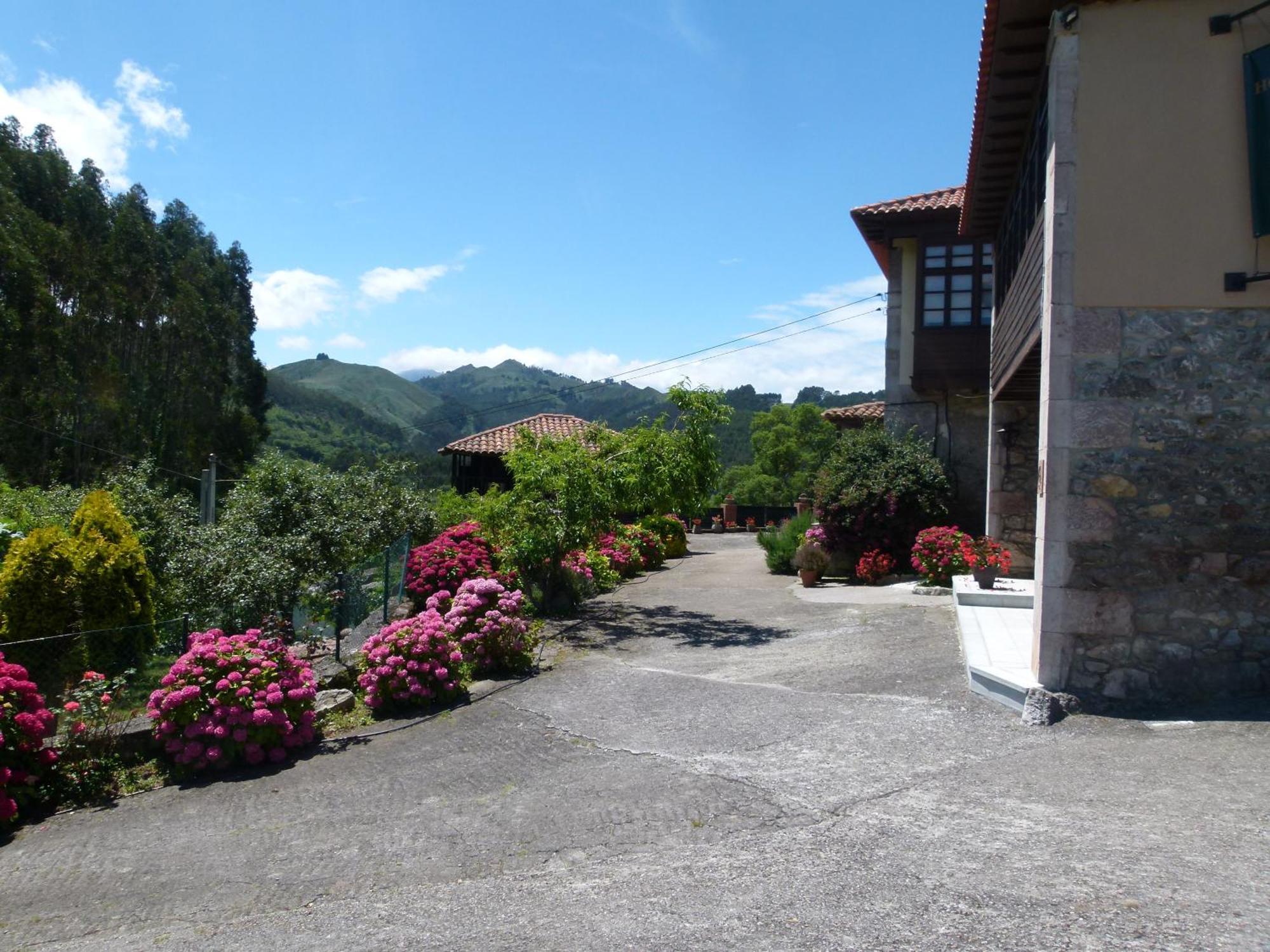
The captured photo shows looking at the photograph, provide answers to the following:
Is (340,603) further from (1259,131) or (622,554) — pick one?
(1259,131)

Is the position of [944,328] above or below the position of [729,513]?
above

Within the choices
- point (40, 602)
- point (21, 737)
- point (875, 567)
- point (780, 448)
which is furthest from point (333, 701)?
point (780, 448)

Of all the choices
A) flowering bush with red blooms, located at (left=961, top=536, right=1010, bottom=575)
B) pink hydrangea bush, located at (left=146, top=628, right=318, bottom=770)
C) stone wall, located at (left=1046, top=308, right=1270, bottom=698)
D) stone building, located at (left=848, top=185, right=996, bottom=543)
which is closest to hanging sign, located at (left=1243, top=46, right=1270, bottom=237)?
stone wall, located at (left=1046, top=308, right=1270, bottom=698)

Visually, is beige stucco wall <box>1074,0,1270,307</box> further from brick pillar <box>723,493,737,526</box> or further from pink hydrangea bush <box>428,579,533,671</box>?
brick pillar <box>723,493,737,526</box>

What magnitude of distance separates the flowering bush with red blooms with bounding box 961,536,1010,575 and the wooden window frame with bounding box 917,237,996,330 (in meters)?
5.79

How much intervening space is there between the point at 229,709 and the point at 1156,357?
7.58 meters

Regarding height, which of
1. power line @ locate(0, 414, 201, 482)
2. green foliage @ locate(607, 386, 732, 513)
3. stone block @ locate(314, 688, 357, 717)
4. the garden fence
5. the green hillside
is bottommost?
stone block @ locate(314, 688, 357, 717)

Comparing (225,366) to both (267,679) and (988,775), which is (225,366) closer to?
(267,679)

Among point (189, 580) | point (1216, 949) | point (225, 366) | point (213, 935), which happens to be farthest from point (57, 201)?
point (1216, 949)

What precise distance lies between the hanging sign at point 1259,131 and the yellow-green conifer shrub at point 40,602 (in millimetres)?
10748

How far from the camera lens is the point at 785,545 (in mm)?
18469

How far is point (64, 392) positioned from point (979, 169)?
30.9 meters

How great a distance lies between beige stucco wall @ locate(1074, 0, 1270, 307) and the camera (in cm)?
665

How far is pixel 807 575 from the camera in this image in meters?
16.2
